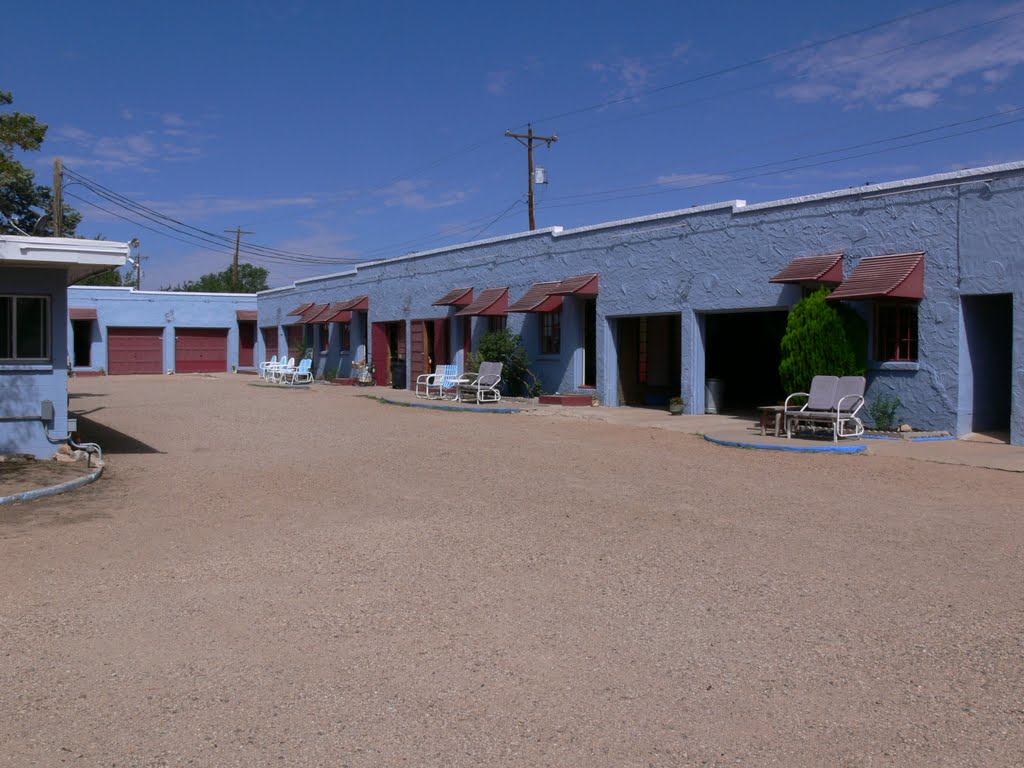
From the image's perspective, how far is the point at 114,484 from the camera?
422 inches

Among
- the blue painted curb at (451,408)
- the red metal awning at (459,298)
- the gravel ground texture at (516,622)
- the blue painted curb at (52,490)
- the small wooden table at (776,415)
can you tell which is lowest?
the gravel ground texture at (516,622)

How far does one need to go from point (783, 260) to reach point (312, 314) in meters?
24.0

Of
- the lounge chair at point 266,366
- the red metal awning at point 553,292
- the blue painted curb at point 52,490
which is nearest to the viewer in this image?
the blue painted curb at point 52,490

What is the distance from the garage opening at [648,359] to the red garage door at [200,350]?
28693mm

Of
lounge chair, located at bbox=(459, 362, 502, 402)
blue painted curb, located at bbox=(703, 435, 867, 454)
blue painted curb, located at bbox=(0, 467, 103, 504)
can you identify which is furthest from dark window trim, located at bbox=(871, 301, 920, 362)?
blue painted curb, located at bbox=(0, 467, 103, 504)

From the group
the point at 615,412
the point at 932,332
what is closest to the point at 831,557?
the point at 932,332

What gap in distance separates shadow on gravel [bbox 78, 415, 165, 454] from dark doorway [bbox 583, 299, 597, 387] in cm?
1055

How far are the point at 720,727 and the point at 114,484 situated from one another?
27.8ft

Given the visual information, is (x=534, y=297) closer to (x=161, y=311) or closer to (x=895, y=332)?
(x=895, y=332)

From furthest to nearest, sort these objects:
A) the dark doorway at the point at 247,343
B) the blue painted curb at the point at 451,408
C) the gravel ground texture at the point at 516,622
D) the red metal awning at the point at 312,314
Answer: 1. the dark doorway at the point at 247,343
2. the red metal awning at the point at 312,314
3. the blue painted curb at the point at 451,408
4. the gravel ground texture at the point at 516,622

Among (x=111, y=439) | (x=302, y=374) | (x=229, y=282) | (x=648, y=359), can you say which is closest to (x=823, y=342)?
(x=648, y=359)

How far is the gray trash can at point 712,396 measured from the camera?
1944 centimetres

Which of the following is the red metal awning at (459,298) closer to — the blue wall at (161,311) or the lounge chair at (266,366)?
the lounge chair at (266,366)

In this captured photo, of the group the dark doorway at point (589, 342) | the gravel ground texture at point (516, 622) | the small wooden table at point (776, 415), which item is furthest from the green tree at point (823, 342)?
the dark doorway at point (589, 342)
